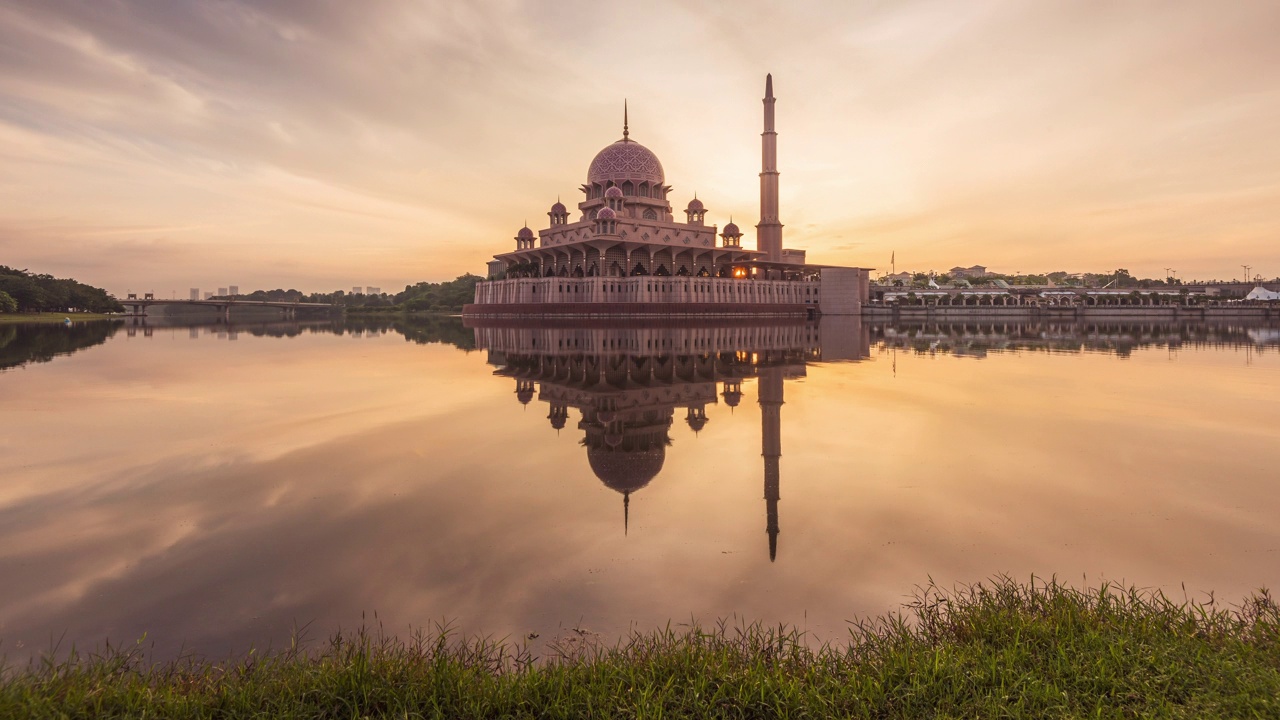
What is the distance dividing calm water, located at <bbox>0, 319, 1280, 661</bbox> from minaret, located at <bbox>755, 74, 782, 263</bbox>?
61.8m

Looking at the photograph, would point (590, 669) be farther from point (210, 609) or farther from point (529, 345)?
point (529, 345)

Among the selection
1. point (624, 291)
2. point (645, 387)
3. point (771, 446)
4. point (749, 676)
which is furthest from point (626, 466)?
point (624, 291)

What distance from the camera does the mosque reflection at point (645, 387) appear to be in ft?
29.7

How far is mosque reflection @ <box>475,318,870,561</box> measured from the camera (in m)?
9.04

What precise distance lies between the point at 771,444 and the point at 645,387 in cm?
638

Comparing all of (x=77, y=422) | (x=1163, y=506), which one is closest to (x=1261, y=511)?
(x=1163, y=506)

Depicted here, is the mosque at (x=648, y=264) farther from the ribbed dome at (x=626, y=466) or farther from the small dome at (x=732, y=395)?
the ribbed dome at (x=626, y=466)

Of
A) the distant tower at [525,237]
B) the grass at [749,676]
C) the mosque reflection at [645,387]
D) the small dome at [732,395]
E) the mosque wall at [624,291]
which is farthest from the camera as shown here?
the distant tower at [525,237]

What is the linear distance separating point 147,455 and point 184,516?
365 cm

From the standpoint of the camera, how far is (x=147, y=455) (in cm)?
938

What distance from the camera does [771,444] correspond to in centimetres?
1016

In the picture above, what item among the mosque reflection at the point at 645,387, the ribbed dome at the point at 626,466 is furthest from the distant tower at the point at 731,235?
the ribbed dome at the point at 626,466

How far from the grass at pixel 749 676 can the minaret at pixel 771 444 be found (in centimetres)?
198

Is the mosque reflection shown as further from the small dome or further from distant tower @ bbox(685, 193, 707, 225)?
distant tower @ bbox(685, 193, 707, 225)
